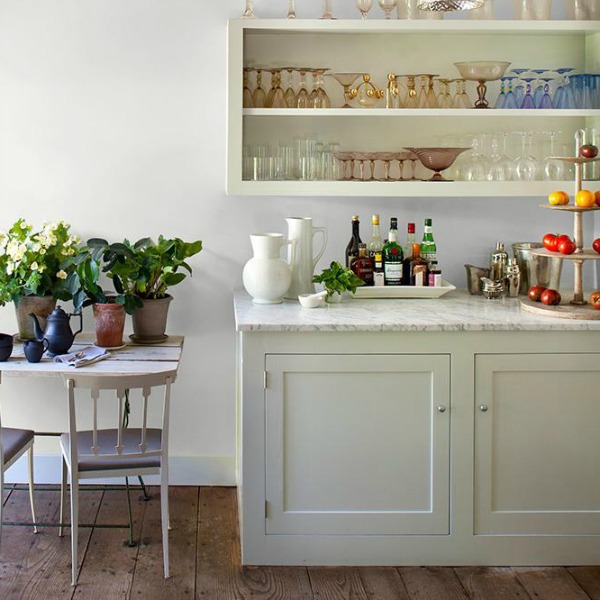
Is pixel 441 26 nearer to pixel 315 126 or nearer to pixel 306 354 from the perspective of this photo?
pixel 315 126

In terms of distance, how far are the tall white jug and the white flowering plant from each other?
89 centimetres

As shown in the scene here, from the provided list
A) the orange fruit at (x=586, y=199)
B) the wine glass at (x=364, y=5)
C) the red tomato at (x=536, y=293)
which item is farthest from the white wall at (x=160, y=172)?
the orange fruit at (x=586, y=199)

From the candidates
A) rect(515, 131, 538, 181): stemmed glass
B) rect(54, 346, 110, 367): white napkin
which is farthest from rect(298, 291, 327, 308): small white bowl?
rect(515, 131, 538, 181): stemmed glass

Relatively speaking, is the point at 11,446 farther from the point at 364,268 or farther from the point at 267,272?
the point at 364,268

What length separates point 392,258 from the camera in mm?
3934

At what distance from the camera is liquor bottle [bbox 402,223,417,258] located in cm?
391

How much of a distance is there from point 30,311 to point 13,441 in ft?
1.83

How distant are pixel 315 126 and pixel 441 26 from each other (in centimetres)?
66

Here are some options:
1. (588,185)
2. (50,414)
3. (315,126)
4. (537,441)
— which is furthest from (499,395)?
(50,414)

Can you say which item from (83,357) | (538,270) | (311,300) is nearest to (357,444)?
(311,300)

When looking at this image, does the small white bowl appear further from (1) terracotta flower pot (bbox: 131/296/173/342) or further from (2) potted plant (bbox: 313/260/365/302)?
(1) terracotta flower pot (bbox: 131/296/173/342)

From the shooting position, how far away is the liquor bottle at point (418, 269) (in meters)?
3.90

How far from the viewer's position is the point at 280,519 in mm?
3434

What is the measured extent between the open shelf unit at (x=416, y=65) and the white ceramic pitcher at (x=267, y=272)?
0.43 m
